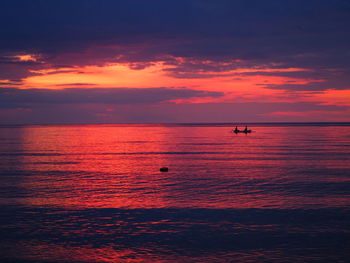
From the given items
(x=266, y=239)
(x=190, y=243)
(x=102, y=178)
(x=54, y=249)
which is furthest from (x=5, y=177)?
(x=266, y=239)

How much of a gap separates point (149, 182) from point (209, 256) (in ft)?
66.5

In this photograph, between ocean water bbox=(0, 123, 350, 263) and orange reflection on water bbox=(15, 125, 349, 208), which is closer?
ocean water bbox=(0, 123, 350, 263)

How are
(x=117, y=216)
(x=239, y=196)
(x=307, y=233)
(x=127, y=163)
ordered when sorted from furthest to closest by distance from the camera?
(x=127, y=163) → (x=239, y=196) → (x=117, y=216) → (x=307, y=233)

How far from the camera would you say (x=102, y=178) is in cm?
3981

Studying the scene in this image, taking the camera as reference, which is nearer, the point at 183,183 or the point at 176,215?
the point at 176,215

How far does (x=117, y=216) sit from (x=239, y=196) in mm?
10375

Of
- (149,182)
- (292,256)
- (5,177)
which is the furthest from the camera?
(5,177)

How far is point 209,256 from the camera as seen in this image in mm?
17594

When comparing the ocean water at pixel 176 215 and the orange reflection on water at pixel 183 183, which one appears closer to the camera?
the ocean water at pixel 176 215

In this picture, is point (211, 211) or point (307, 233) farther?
point (211, 211)

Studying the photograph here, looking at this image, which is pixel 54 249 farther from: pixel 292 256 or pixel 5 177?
pixel 5 177

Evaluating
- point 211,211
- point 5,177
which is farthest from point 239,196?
point 5,177

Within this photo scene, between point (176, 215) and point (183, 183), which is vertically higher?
point (183, 183)

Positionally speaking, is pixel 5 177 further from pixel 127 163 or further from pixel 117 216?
pixel 117 216
